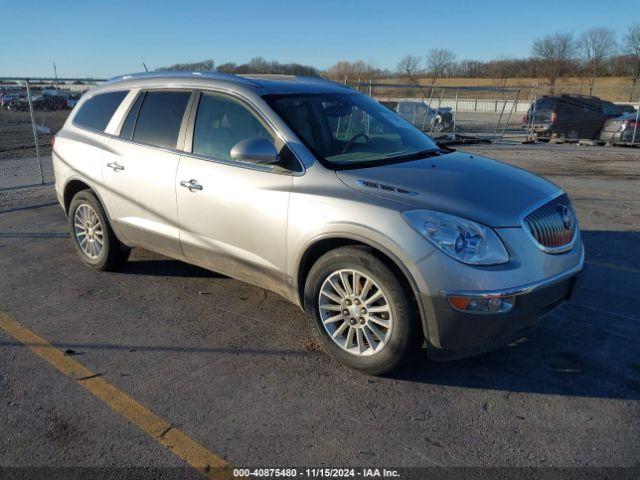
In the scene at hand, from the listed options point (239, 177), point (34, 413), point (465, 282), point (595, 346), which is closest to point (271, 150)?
point (239, 177)

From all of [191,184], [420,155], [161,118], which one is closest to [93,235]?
[161,118]

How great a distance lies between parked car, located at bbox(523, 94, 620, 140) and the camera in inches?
785

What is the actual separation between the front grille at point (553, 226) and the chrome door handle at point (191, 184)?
239 cm

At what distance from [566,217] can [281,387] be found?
2.20 meters

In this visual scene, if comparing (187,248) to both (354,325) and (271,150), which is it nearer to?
(271,150)

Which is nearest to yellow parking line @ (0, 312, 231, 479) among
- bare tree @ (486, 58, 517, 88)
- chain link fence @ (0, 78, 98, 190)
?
chain link fence @ (0, 78, 98, 190)

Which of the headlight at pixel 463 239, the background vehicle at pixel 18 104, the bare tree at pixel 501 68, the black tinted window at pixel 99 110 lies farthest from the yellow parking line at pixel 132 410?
the bare tree at pixel 501 68

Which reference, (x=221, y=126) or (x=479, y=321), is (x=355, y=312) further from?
(x=221, y=126)

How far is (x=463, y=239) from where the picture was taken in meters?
3.20

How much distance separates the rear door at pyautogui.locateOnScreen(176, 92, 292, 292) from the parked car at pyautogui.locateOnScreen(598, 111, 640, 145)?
58.8ft

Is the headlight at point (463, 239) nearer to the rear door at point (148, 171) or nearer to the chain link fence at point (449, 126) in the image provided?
the rear door at point (148, 171)

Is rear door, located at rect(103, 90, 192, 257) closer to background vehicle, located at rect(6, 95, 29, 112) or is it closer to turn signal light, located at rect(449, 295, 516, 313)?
turn signal light, located at rect(449, 295, 516, 313)

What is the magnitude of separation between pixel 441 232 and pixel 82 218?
3.90 metres

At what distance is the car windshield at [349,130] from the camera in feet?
13.3
